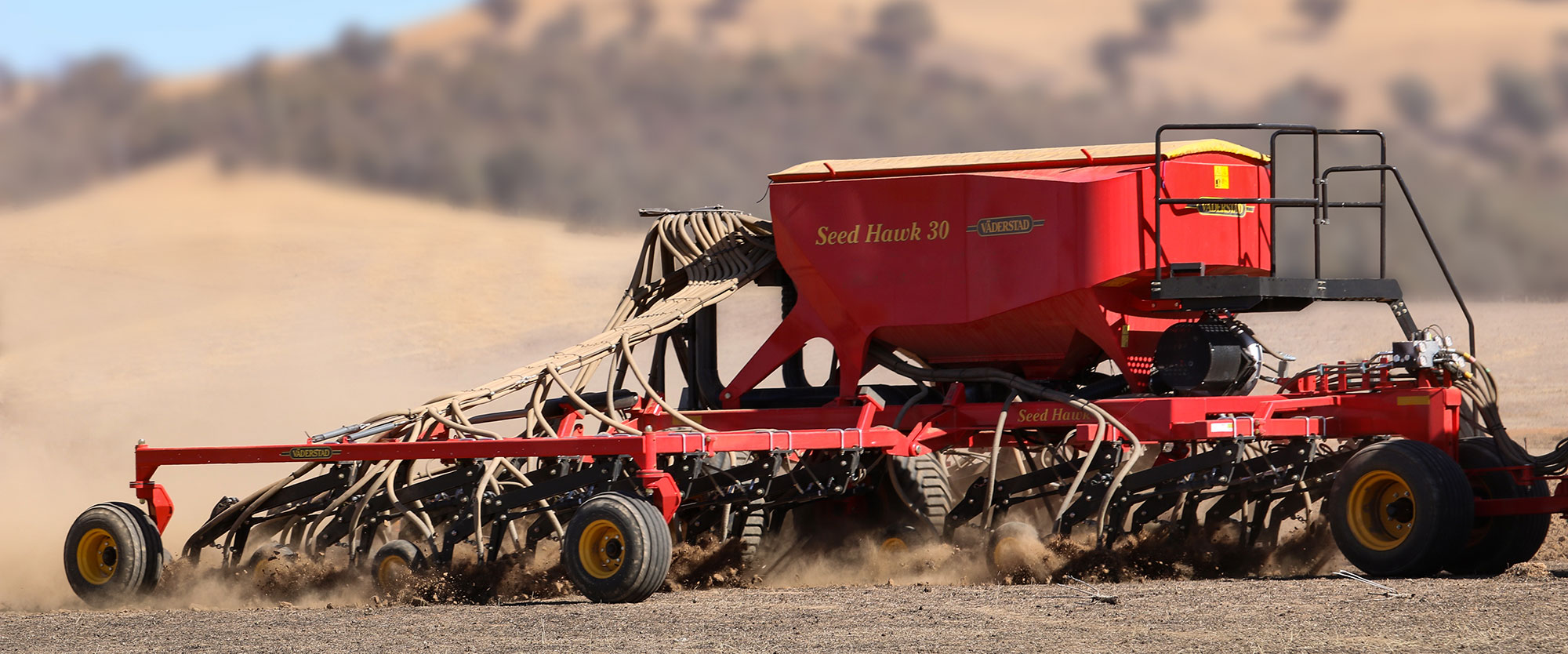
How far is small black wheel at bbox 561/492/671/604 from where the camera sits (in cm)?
1066

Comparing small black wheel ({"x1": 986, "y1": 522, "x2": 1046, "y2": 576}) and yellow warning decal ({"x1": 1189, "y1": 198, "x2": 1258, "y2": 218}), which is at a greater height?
yellow warning decal ({"x1": 1189, "y1": 198, "x2": 1258, "y2": 218})

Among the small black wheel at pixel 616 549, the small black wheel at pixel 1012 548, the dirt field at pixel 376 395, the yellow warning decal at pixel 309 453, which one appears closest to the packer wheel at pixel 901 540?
the dirt field at pixel 376 395

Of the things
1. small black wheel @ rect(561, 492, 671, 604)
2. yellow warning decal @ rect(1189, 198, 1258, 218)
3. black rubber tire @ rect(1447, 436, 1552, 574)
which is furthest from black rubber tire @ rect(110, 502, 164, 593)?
black rubber tire @ rect(1447, 436, 1552, 574)

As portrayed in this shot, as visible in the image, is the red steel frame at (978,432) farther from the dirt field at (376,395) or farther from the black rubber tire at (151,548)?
the dirt field at (376,395)

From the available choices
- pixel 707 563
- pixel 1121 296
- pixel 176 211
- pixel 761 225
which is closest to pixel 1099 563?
pixel 1121 296

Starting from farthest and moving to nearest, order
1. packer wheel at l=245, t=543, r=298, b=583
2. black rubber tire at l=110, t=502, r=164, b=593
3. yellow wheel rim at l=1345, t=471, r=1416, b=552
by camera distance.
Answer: black rubber tire at l=110, t=502, r=164, b=593
packer wheel at l=245, t=543, r=298, b=583
yellow wheel rim at l=1345, t=471, r=1416, b=552

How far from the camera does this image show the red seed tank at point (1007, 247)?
12383 millimetres

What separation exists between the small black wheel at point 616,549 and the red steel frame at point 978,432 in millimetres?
246

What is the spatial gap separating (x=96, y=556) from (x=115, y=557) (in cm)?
17

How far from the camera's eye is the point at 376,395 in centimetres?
3028

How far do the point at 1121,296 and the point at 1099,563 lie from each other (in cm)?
184

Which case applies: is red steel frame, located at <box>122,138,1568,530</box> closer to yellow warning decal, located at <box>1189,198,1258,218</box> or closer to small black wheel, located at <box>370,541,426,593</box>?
yellow warning decal, located at <box>1189,198,1258,218</box>

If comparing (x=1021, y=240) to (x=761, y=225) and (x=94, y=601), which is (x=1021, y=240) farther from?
(x=94, y=601)

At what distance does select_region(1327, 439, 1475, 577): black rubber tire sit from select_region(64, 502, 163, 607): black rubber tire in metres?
7.46
